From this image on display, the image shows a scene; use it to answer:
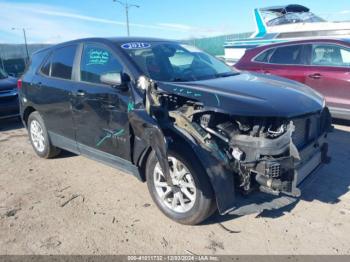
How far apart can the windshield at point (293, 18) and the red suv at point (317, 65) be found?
19.2 feet

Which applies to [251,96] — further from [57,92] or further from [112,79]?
[57,92]

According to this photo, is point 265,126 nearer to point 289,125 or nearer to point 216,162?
point 289,125

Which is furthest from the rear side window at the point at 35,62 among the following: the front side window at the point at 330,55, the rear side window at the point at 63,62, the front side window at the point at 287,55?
the front side window at the point at 330,55

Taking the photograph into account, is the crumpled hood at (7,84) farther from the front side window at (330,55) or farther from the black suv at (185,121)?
the front side window at (330,55)

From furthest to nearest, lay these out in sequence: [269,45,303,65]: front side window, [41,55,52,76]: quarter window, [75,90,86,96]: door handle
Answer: [269,45,303,65]: front side window, [41,55,52,76]: quarter window, [75,90,86,96]: door handle

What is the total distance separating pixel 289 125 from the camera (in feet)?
9.97

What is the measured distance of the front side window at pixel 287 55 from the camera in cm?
727

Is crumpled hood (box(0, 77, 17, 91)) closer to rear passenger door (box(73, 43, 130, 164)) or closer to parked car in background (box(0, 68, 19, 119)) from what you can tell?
parked car in background (box(0, 68, 19, 119))

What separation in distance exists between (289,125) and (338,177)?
1.85 meters

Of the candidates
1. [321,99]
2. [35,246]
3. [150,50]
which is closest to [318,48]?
[321,99]

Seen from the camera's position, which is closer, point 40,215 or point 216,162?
point 216,162

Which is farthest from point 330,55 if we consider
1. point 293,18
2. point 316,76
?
point 293,18

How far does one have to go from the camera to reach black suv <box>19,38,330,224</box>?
3.06 m

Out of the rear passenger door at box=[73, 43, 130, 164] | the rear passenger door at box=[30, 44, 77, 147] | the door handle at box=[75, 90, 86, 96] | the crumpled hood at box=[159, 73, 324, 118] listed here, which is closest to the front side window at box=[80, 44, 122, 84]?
the rear passenger door at box=[73, 43, 130, 164]
